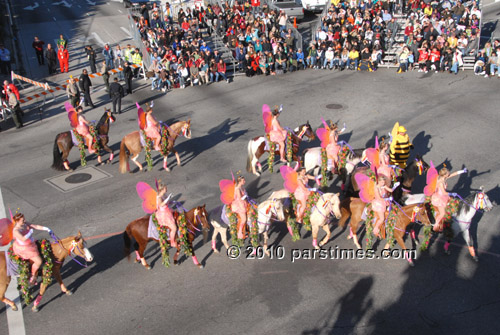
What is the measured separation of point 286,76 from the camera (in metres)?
26.2

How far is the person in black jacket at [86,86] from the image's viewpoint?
69.3 ft

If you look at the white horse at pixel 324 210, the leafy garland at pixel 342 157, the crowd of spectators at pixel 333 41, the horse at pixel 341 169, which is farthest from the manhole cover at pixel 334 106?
the white horse at pixel 324 210

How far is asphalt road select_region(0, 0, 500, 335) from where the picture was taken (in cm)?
927

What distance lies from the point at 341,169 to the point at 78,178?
845cm

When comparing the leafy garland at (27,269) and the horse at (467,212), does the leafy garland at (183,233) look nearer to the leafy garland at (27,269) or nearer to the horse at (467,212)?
the leafy garland at (27,269)

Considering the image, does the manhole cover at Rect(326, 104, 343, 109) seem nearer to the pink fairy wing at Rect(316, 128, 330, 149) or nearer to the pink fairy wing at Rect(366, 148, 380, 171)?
the pink fairy wing at Rect(316, 128, 330, 149)

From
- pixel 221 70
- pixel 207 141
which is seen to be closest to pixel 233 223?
pixel 207 141

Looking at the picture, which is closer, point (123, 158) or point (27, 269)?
point (27, 269)

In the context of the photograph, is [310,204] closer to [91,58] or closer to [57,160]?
[57,160]

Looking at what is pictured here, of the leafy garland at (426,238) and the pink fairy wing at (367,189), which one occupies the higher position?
the pink fairy wing at (367,189)

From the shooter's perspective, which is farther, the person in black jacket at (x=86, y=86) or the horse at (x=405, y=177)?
the person in black jacket at (x=86, y=86)

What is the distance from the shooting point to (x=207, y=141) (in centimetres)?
1788

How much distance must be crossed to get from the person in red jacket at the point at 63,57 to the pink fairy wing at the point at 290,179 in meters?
20.2

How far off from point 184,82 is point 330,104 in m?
7.99
